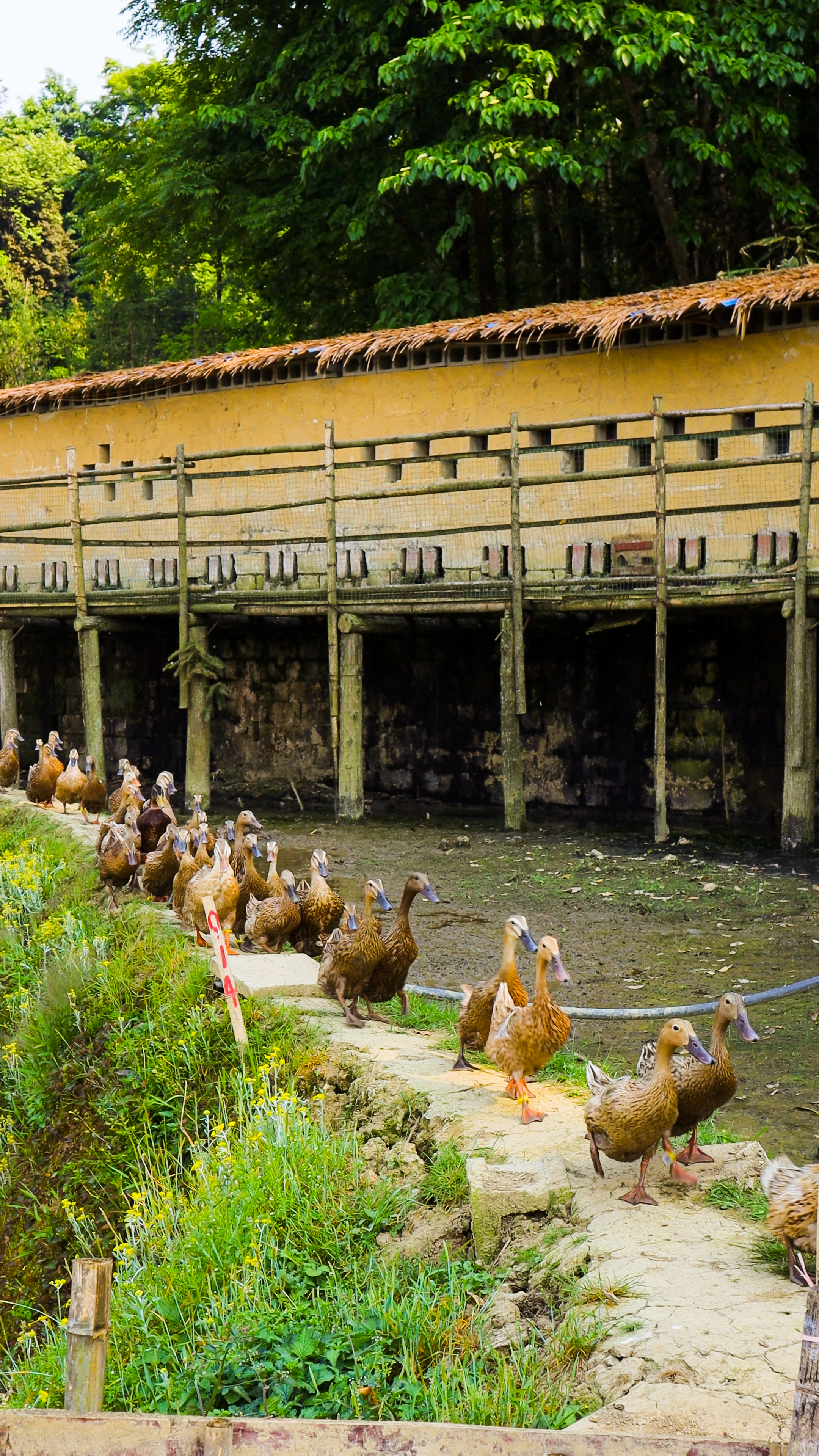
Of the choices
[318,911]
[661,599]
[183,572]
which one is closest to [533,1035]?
[318,911]

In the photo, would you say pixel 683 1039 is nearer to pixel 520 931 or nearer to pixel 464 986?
pixel 520 931

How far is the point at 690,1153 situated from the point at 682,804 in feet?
29.7

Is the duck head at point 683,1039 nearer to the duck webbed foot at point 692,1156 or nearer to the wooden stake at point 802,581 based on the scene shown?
the duck webbed foot at point 692,1156

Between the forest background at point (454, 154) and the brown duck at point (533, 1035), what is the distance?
1191 cm

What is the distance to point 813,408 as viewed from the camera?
37.7 ft

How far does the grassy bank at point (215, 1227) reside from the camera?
428 centimetres

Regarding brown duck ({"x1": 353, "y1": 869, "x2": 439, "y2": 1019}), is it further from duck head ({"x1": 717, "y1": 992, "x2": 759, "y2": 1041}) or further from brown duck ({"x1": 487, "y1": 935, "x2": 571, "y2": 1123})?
duck head ({"x1": 717, "y1": 992, "x2": 759, "y2": 1041})

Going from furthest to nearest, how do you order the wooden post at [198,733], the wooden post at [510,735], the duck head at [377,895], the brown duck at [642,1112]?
the wooden post at [198,733] → the wooden post at [510,735] → the duck head at [377,895] → the brown duck at [642,1112]

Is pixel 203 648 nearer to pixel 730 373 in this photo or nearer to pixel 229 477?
pixel 229 477

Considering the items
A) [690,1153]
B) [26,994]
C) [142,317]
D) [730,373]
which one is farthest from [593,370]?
[142,317]

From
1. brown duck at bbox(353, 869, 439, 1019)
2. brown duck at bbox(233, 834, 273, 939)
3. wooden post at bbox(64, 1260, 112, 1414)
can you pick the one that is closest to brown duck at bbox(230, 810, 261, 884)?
brown duck at bbox(233, 834, 273, 939)

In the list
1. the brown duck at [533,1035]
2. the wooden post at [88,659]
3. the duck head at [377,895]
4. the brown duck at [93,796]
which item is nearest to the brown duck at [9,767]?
the wooden post at [88,659]

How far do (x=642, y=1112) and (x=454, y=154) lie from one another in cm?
1365

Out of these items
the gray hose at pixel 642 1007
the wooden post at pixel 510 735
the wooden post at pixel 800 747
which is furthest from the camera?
the wooden post at pixel 510 735
